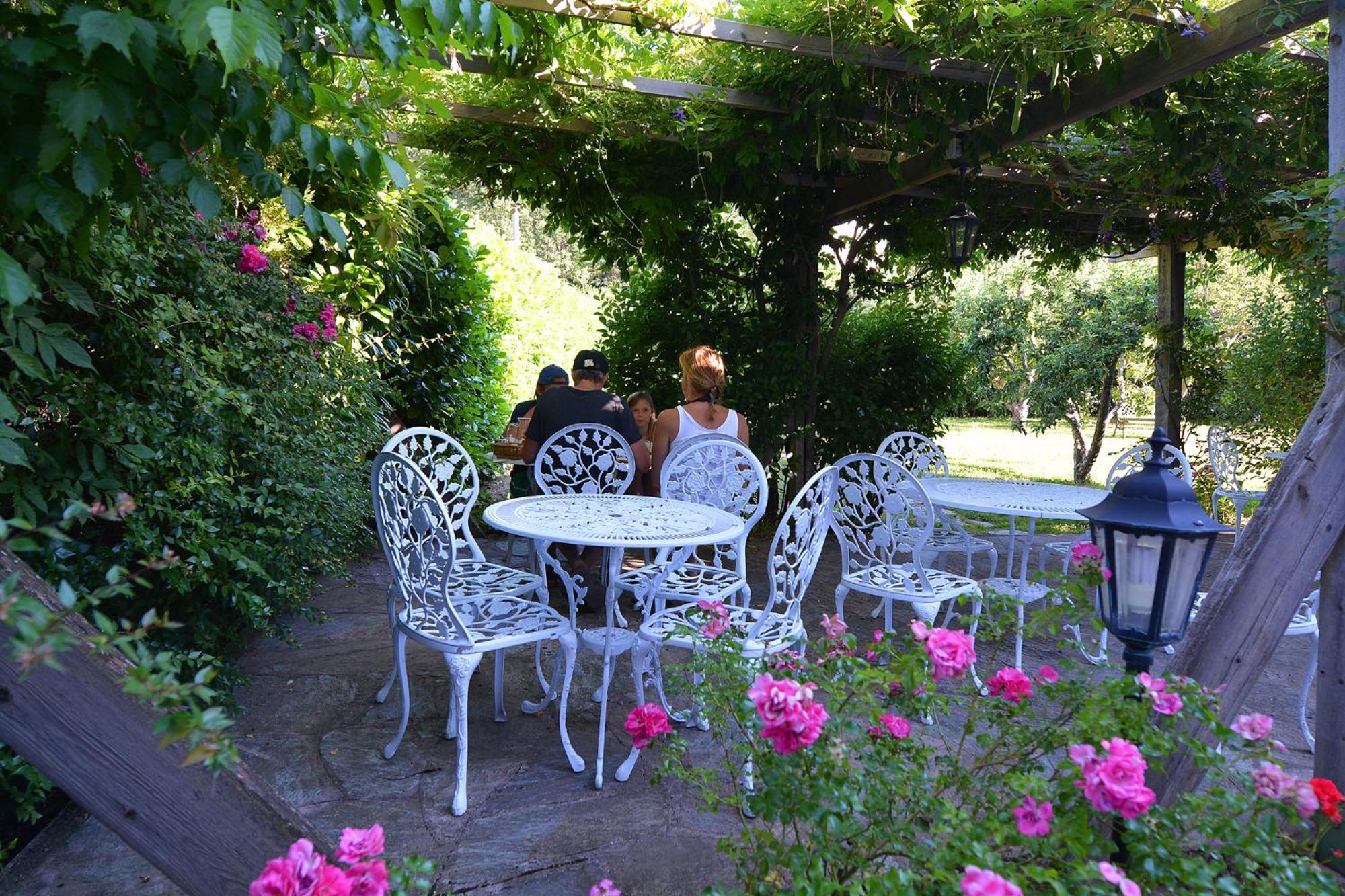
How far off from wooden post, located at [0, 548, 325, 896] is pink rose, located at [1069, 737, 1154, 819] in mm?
1189

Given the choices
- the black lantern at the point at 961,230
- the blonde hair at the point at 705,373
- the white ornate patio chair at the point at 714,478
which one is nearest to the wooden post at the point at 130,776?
the white ornate patio chair at the point at 714,478

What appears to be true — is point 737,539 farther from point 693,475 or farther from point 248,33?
point 248,33

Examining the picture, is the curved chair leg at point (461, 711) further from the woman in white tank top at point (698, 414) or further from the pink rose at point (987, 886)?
the woman in white tank top at point (698, 414)

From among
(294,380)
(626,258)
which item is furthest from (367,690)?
(626,258)

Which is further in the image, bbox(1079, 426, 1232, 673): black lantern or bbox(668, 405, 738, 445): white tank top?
bbox(668, 405, 738, 445): white tank top

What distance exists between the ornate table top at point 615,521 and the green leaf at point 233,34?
1.62 meters

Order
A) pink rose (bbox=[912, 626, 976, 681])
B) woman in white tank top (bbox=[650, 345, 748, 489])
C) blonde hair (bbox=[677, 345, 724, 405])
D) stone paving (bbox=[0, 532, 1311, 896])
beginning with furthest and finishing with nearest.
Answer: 1. blonde hair (bbox=[677, 345, 724, 405])
2. woman in white tank top (bbox=[650, 345, 748, 489])
3. stone paving (bbox=[0, 532, 1311, 896])
4. pink rose (bbox=[912, 626, 976, 681])

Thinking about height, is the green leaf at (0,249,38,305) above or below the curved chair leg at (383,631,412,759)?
above

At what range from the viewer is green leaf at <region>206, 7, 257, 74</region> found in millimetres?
1180

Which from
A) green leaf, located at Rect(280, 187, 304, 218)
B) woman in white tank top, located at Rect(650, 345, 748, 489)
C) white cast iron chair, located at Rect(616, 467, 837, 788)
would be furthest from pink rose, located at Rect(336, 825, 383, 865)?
woman in white tank top, located at Rect(650, 345, 748, 489)

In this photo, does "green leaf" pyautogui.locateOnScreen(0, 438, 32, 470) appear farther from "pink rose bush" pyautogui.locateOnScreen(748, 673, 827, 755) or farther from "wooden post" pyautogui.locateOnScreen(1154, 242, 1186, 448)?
"wooden post" pyautogui.locateOnScreen(1154, 242, 1186, 448)

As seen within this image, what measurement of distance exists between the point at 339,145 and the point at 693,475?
2.28 meters

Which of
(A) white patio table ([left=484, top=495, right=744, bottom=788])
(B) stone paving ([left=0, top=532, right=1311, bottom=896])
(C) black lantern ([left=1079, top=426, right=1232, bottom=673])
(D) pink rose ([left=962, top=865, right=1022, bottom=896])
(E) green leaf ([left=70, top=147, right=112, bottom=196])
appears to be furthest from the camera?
(A) white patio table ([left=484, top=495, right=744, bottom=788])

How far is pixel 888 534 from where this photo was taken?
335 centimetres
